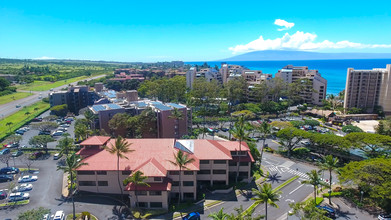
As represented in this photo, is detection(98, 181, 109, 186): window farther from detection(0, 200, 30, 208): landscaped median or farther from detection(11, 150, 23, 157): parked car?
detection(11, 150, 23, 157): parked car

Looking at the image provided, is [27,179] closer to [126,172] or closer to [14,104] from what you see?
[126,172]

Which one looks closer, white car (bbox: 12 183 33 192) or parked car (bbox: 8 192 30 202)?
parked car (bbox: 8 192 30 202)

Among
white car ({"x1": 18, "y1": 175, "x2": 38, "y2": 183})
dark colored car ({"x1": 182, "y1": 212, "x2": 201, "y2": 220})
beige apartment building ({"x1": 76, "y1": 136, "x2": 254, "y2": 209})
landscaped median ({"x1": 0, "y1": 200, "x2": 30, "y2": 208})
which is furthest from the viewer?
white car ({"x1": 18, "y1": 175, "x2": 38, "y2": 183})

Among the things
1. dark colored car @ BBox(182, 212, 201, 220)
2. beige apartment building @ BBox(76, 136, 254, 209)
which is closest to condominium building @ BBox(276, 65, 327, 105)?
beige apartment building @ BBox(76, 136, 254, 209)

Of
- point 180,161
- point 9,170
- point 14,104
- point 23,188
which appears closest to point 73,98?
point 14,104

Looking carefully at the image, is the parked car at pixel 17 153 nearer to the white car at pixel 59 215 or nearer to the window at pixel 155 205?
the white car at pixel 59 215

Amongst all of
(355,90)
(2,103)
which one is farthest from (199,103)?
(2,103)
